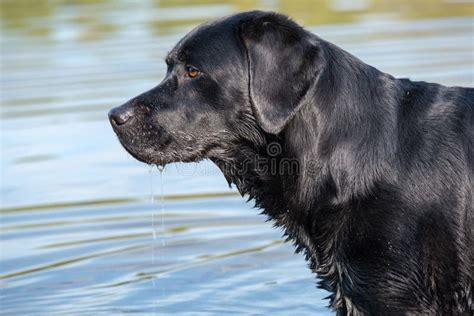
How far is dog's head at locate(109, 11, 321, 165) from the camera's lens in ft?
18.5

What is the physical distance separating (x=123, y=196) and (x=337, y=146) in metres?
4.69

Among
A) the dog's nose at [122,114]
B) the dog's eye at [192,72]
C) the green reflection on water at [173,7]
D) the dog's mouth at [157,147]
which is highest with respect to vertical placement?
the dog's eye at [192,72]

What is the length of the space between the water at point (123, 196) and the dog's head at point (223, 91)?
4.67ft

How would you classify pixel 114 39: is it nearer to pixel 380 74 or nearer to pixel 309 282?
pixel 309 282

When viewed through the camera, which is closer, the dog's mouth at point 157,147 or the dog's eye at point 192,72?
the dog's eye at point 192,72

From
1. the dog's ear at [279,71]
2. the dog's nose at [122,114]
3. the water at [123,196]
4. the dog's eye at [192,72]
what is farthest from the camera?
the water at [123,196]

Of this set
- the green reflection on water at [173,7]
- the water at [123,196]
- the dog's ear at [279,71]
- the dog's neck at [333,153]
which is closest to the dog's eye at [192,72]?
the dog's ear at [279,71]

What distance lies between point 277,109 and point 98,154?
6.04m

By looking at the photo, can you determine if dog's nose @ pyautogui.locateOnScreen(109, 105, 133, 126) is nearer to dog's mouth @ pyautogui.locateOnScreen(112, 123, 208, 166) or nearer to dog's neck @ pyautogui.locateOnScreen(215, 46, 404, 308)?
dog's mouth @ pyautogui.locateOnScreen(112, 123, 208, 166)

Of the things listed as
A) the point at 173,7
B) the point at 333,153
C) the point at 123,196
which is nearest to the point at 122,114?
the point at 333,153

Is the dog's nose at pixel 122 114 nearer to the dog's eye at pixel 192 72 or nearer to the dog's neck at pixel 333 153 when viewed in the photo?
the dog's eye at pixel 192 72

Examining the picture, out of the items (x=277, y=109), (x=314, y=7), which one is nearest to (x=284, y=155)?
(x=277, y=109)

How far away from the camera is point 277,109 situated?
18.5 ft

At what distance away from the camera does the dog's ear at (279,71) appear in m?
5.63
